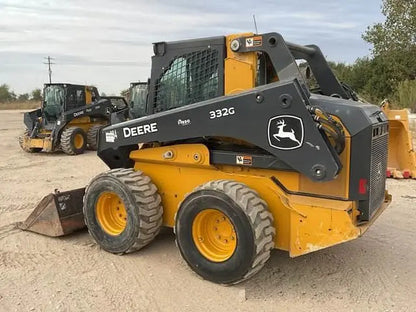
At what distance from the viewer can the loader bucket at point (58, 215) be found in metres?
5.46

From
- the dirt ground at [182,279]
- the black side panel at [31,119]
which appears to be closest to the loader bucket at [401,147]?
the dirt ground at [182,279]

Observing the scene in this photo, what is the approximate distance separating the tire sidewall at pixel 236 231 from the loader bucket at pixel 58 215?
Result: 68.6 inches

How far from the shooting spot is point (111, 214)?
5.21m

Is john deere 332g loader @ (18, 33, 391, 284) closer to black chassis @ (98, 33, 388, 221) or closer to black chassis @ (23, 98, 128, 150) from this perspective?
black chassis @ (98, 33, 388, 221)

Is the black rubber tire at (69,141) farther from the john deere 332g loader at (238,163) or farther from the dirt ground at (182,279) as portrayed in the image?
the john deere 332g loader at (238,163)

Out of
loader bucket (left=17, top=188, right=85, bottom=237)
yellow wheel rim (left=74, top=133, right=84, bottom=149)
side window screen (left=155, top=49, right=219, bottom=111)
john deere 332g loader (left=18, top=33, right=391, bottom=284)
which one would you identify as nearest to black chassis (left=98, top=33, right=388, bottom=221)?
john deere 332g loader (left=18, top=33, right=391, bottom=284)

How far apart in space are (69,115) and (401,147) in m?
9.61

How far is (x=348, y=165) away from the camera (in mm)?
3967

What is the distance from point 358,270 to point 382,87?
875 inches

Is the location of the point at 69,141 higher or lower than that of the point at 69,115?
lower

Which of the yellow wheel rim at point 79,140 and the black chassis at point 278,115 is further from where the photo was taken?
the yellow wheel rim at point 79,140

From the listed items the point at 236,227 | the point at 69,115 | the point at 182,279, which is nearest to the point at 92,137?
the point at 69,115

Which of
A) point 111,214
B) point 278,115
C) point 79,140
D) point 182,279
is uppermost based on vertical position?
point 278,115

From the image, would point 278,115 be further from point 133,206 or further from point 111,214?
point 111,214
